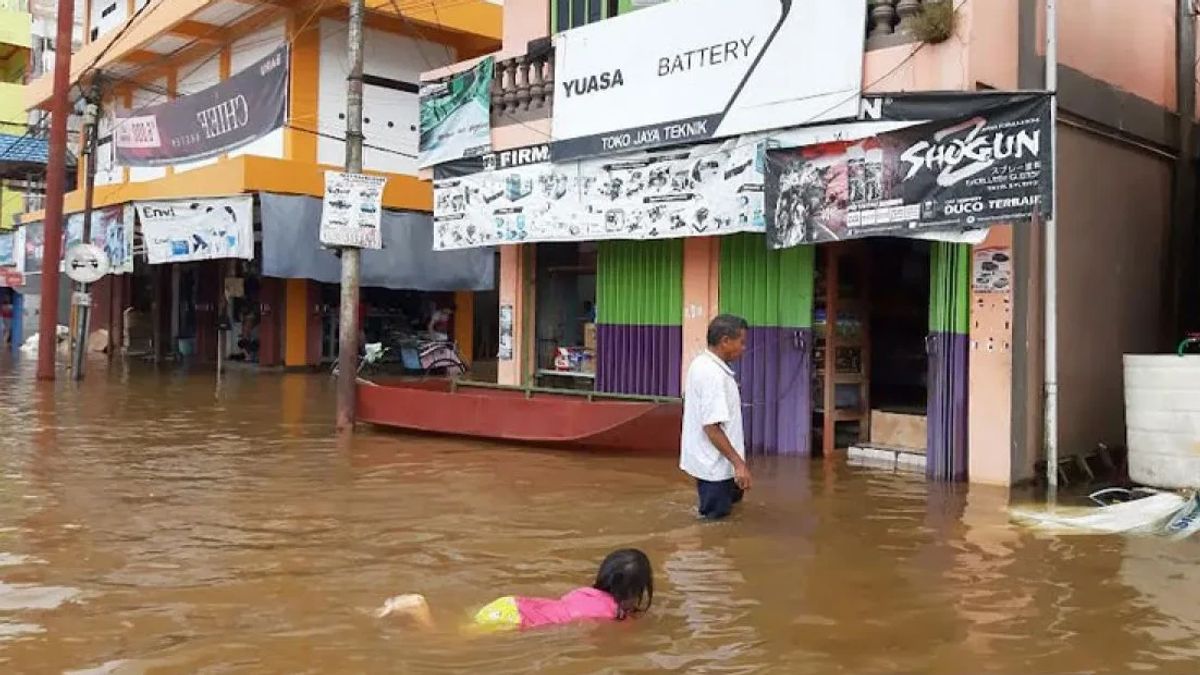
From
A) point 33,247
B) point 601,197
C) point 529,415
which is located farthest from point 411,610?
point 33,247

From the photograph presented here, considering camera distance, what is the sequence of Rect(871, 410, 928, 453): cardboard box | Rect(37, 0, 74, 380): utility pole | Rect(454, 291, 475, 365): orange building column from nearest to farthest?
Rect(871, 410, 928, 453): cardboard box, Rect(37, 0, 74, 380): utility pole, Rect(454, 291, 475, 365): orange building column

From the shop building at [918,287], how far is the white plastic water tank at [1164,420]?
84 centimetres

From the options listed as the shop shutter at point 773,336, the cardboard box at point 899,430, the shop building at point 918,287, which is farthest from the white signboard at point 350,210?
the cardboard box at point 899,430

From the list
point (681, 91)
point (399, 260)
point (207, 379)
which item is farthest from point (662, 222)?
point (207, 379)

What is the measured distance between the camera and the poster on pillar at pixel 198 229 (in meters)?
20.3

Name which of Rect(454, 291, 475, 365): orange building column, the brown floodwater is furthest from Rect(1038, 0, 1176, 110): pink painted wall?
Rect(454, 291, 475, 365): orange building column

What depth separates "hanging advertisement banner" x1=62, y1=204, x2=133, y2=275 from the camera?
75.4ft

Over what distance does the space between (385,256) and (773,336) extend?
1170cm

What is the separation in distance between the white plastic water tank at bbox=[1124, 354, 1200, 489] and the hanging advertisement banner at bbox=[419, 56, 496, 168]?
820 centimetres

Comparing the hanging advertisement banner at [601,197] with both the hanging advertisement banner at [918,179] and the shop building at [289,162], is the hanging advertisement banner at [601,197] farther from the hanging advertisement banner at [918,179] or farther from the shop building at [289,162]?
the shop building at [289,162]

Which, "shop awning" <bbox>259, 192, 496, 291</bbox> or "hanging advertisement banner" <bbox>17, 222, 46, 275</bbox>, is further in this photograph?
"hanging advertisement banner" <bbox>17, 222, 46, 275</bbox>

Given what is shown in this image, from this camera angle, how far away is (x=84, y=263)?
62.2ft

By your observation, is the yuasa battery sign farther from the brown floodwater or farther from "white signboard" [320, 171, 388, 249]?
the brown floodwater

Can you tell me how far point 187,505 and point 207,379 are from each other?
13.9 meters
